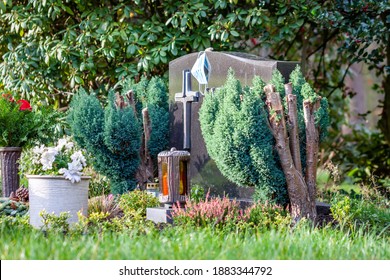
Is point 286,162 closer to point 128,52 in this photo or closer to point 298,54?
point 128,52

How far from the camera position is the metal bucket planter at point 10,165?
26.8 ft

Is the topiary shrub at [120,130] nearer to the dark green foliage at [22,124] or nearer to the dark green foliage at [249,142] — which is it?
the dark green foliage at [22,124]

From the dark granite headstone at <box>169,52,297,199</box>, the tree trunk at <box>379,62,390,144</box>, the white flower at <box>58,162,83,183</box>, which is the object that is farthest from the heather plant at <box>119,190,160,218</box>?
the tree trunk at <box>379,62,390,144</box>

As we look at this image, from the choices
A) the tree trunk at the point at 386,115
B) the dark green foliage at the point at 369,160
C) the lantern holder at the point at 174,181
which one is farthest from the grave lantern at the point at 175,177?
the tree trunk at the point at 386,115

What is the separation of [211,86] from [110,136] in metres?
1.20

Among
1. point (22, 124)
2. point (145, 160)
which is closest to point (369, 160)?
point (145, 160)

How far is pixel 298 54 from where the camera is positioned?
1290 cm

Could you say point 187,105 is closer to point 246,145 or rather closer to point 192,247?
point 246,145

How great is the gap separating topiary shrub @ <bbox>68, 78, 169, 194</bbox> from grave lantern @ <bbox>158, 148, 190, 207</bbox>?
35.3 inches

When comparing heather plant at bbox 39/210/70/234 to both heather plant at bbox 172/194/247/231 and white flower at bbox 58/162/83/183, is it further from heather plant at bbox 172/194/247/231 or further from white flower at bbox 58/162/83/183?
heather plant at bbox 172/194/247/231

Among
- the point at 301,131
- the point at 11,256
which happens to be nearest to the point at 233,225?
the point at 301,131

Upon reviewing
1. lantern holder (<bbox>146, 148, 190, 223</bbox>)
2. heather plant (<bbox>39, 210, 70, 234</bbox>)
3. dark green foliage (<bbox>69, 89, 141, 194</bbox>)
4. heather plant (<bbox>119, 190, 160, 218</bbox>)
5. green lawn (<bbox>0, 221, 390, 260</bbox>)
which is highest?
dark green foliage (<bbox>69, 89, 141, 194</bbox>)

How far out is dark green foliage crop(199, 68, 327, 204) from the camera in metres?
6.33

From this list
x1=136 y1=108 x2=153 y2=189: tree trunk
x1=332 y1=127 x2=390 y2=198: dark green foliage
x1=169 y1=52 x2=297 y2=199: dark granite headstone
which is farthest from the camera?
x1=332 y1=127 x2=390 y2=198: dark green foliage
